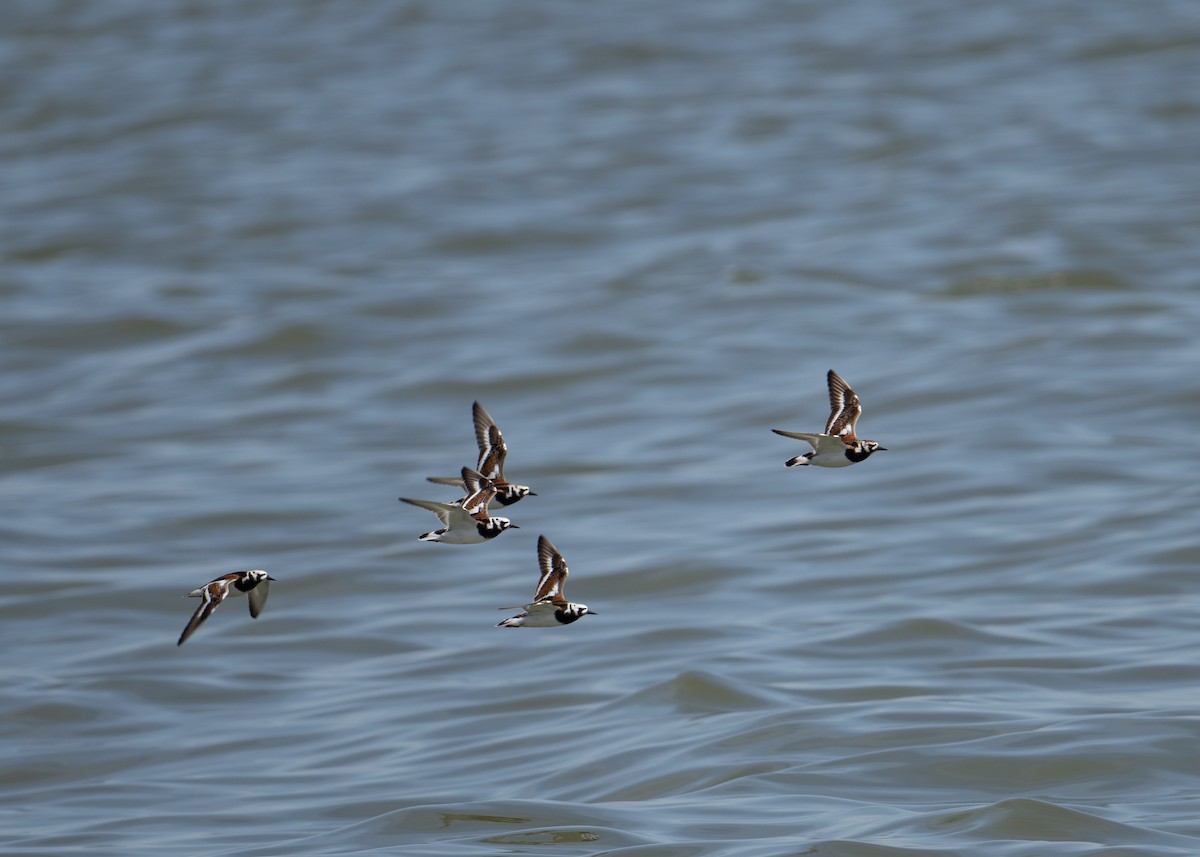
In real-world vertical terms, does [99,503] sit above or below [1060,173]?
below

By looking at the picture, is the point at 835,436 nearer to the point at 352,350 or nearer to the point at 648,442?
the point at 648,442

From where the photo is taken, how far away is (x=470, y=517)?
6633 millimetres

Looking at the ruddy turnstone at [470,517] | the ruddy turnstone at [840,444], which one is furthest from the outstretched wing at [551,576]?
the ruddy turnstone at [840,444]

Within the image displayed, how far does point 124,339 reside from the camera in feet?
74.6

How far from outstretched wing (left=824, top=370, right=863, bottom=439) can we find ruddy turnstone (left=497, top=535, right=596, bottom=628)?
1.18 m

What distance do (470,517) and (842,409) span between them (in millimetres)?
1593

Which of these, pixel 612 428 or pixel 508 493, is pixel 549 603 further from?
pixel 612 428

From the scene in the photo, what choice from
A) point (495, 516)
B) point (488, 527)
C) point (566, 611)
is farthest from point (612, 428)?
point (488, 527)

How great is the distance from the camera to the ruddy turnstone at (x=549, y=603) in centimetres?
667

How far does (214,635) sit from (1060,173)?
18.3 meters

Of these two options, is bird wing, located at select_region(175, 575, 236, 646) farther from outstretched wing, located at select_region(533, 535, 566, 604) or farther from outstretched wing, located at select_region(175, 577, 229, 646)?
outstretched wing, located at select_region(533, 535, 566, 604)

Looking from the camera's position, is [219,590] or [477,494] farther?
[219,590]

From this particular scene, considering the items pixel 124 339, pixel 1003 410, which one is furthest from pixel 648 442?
pixel 124 339

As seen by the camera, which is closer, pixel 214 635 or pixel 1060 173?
pixel 214 635
